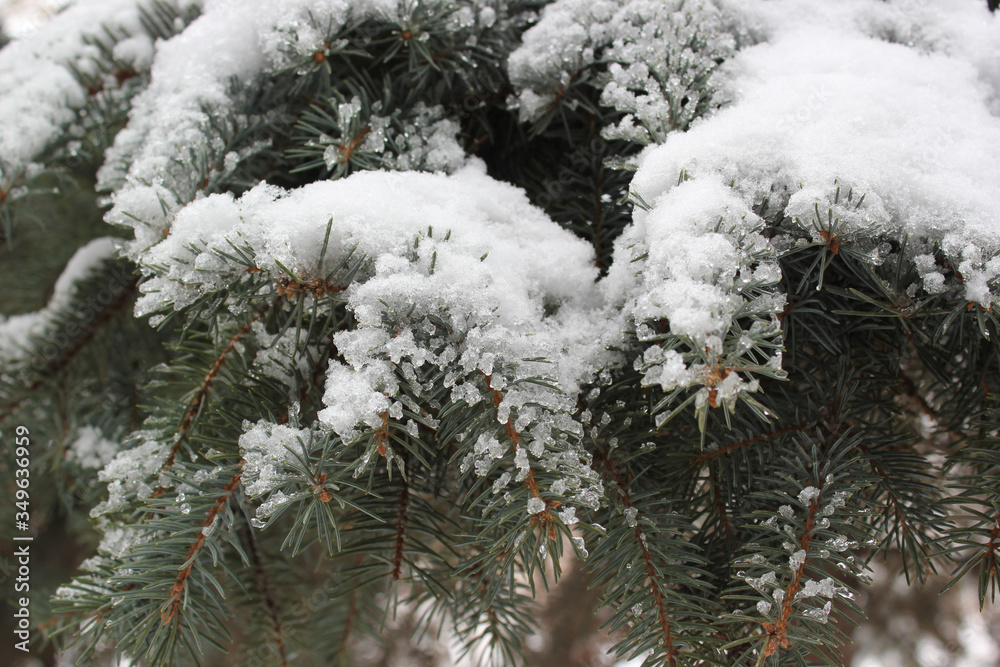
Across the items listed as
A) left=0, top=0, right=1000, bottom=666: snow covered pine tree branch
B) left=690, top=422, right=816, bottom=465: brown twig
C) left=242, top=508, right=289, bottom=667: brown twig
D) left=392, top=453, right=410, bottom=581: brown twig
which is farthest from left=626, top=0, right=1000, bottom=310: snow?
left=242, top=508, right=289, bottom=667: brown twig

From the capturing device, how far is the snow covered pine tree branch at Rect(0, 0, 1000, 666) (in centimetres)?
43

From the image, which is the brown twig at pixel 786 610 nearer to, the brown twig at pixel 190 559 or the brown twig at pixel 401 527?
the brown twig at pixel 401 527

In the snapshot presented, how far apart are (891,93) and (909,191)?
12 cm

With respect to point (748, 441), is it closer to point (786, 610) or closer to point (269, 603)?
point (786, 610)

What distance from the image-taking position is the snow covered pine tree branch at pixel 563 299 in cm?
43

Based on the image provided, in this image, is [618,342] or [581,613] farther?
[581,613]

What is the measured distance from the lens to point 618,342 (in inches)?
19.1

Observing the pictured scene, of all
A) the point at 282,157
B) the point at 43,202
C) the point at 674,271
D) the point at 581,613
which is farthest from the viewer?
the point at 581,613

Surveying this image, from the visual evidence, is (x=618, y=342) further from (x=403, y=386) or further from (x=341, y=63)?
(x=341, y=63)

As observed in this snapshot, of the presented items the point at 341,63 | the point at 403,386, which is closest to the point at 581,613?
the point at 403,386

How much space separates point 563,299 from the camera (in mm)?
A: 533

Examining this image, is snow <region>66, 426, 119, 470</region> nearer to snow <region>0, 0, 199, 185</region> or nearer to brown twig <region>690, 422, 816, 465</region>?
snow <region>0, 0, 199, 185</region>

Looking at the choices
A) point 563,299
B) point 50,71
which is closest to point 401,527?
point 563,299

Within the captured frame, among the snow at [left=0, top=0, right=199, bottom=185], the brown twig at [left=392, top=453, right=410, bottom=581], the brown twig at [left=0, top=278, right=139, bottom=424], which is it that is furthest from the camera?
the brown twig at [left=0, top=278, right=139, bottom=424]
